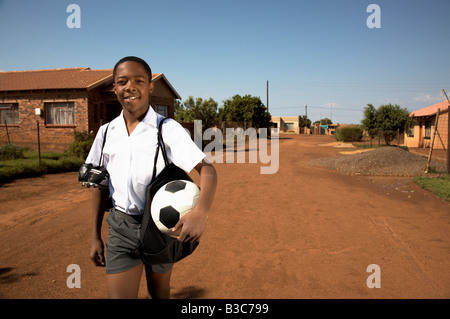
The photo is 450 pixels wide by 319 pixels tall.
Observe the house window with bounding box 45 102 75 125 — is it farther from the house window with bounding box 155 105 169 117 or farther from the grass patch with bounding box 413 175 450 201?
the grass patch with bounding box 413 175 450 201

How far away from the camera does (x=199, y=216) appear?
64.1 inches

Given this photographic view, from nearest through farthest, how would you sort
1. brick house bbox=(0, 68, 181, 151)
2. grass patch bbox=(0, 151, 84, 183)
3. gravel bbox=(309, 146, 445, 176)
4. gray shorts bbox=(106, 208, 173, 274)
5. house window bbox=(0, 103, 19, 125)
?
gray shorts bbox=(106, 208, 173, 274) → grass patch bbox=(0, 151, 84, 183) → gravel bbox=(309, 146, 445, 176) → brick house bbox=(0, 68, 181, 151) → house window bbox=(0, 103, 19, 125)

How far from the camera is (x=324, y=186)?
359 inches

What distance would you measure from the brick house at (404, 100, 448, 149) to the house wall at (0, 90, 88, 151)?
23.2 meters

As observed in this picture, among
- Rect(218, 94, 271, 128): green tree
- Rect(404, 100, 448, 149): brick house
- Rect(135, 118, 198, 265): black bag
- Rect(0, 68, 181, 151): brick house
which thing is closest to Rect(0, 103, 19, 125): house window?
Rect(0, 68, 181, 151): brick house

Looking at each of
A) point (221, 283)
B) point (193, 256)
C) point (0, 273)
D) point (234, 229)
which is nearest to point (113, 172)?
point (221, 283)

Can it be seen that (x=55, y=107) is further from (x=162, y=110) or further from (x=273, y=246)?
(x=273, y=246)

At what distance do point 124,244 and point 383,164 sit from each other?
13.3m

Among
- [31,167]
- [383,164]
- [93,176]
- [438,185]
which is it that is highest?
[93,176]

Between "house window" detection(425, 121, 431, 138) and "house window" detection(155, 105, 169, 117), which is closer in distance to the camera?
"house window" detection(155, 105, 169, 117)

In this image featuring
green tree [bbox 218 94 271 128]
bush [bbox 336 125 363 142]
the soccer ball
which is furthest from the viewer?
green tree [bbox 218 94 271 128]

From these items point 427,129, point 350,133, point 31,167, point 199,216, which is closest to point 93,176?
point 199,216

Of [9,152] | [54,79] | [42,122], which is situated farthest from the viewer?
[54,79]

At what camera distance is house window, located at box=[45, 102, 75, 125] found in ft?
55.2
